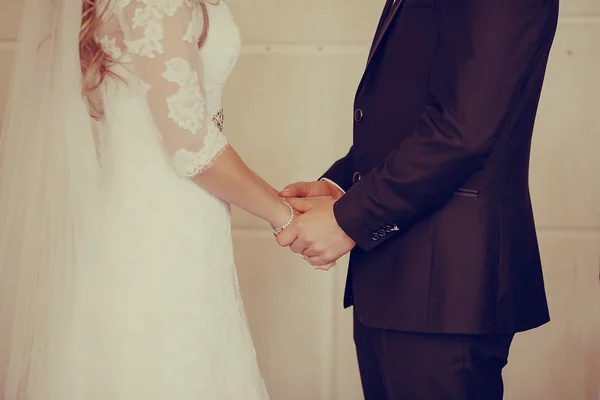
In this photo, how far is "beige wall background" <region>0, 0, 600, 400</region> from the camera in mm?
2111

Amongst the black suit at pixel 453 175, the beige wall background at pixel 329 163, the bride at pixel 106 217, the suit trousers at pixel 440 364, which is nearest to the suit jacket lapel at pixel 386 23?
the black suit at pixel 453 175

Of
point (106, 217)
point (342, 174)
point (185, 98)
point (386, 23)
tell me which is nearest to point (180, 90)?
point (185, 98)

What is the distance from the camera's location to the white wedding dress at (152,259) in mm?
1117

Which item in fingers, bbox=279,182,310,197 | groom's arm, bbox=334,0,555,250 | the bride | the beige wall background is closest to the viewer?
groom's arm, bbox=334,0,555,250

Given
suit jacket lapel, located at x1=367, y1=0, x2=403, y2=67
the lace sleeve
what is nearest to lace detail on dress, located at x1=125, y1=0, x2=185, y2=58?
the lace sleeve

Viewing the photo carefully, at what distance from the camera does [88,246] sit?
1154mm

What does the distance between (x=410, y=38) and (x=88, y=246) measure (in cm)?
68

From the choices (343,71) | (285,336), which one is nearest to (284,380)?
(285,336)

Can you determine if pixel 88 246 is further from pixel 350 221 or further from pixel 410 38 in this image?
pixel 410 38

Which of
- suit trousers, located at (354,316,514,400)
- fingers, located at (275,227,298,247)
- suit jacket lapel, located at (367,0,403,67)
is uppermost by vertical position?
suit jacket lapel, located at (367,0,403,67)

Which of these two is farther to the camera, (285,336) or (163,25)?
(285,336)

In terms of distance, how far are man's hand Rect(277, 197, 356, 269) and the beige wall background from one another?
97 cm

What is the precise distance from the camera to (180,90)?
1056 mm

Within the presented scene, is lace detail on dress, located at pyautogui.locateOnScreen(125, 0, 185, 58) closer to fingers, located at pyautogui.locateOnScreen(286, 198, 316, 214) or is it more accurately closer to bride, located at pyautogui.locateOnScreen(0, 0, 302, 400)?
bride, located at pyautogui.locateOnScreen(0, 0, 302, 400)
